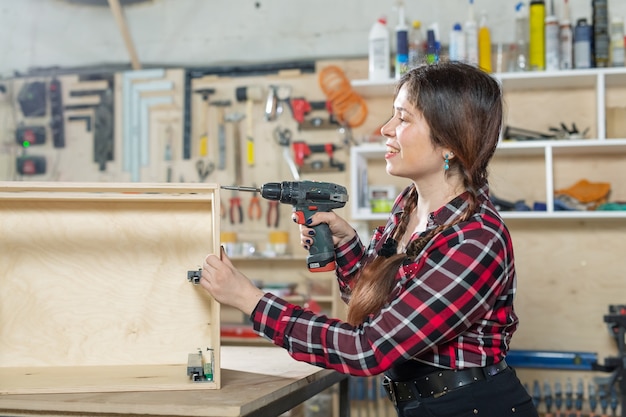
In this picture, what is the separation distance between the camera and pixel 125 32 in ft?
14.1

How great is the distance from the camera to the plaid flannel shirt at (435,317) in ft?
5.14

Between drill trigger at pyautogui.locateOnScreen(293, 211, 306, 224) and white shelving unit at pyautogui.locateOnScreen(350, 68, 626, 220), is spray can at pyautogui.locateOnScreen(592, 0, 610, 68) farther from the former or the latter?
drill trigger at pyautogui.locateOnScreen(293, 211, 306, 224)

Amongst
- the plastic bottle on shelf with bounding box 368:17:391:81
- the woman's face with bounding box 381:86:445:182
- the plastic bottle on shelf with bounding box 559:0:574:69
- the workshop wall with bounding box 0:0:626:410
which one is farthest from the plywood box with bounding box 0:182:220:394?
the plastic bottle on shelf with bounding box 559:0:574:69

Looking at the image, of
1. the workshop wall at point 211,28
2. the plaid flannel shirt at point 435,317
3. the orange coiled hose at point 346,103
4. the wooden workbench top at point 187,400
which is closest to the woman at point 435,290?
the plaid flannel shirt at point 435,317

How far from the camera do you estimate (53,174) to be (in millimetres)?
4613

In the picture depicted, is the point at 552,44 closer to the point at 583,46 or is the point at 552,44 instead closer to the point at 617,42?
the point at 583,46

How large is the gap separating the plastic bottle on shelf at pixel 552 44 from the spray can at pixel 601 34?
0.60 ft

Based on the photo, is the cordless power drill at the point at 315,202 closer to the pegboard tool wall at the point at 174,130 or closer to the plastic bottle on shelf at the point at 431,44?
the plastic bottle on shelf at the point at 431,44

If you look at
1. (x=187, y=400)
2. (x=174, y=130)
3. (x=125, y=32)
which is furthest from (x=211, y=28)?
(x=187, y=400)

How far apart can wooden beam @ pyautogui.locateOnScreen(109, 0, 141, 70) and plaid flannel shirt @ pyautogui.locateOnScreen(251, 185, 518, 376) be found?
2977 millimetres

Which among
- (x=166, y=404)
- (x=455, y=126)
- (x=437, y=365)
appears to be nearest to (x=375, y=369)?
(x=437, y=365)

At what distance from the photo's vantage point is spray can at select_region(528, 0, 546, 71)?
3784 millimetres

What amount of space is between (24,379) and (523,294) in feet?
9.06

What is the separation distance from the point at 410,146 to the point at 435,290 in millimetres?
386
